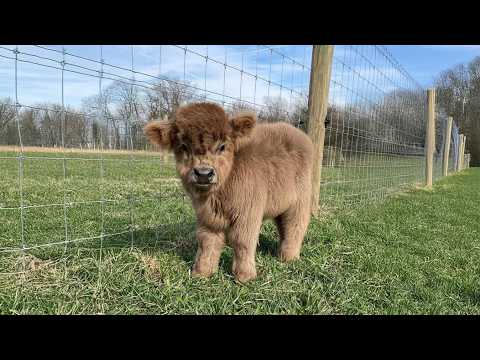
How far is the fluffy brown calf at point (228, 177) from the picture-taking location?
3.41 meters

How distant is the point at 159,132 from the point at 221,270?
61.5 inches

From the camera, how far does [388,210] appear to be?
8.37 m

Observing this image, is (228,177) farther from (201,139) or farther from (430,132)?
(430,132)

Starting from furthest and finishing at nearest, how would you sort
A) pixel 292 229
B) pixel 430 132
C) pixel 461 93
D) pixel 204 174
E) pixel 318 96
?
pixel 461 93
pixel 430 132
pixel 318 96
pixel 292 229
pixel 204 174

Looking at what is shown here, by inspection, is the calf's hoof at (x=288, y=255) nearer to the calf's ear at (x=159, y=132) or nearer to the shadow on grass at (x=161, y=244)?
the shadow on grass at (x=161, y=244)

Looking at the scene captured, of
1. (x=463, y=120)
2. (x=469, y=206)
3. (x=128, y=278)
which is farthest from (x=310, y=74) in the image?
(x=463, y=120)

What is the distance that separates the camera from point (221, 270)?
3967 millimetres

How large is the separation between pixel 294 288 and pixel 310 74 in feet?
14.4

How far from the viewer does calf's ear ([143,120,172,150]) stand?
139 inches

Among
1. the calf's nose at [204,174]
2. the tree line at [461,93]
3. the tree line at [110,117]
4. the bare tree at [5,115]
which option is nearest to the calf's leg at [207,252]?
the calf's nose at [204,174]

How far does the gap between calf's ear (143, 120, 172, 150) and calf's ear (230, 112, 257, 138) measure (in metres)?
0.62

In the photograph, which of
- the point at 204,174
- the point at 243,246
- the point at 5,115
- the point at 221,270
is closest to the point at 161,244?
the point at 221,270

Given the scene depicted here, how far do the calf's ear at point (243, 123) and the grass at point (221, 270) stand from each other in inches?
56.8

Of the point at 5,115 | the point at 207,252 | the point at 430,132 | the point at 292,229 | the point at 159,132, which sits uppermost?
the point at 430,132
